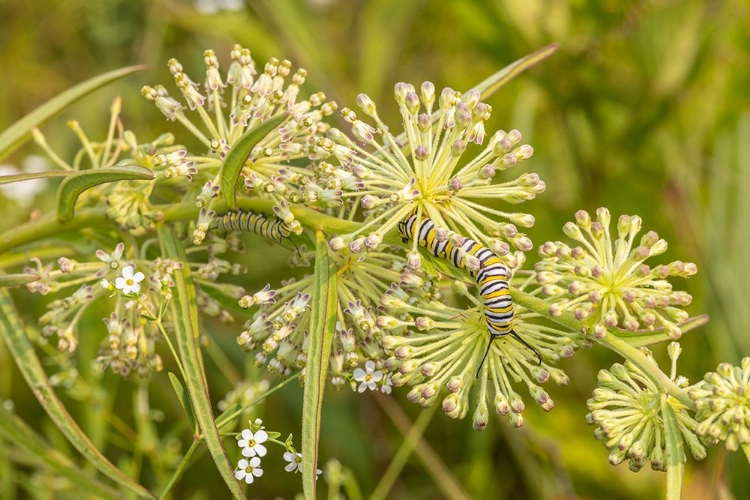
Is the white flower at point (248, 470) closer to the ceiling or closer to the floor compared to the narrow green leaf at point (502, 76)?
closer to the floor

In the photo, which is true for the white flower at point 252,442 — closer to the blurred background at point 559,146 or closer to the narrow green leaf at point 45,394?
the narrow green leaf at point 45,394

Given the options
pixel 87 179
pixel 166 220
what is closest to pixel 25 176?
pixel 87 179

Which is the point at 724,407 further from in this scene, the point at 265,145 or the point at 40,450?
the point at 40,450

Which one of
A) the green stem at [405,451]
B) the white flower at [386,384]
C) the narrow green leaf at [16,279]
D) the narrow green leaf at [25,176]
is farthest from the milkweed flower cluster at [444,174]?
the green stem at [405,451]

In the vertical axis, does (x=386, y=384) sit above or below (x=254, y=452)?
above

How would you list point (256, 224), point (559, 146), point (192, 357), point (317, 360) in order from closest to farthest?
point (317, 360) → point (192, 357) → point (256, 224) → point (559, 146)

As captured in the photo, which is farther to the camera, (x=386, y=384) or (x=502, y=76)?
(x=502, y=76)

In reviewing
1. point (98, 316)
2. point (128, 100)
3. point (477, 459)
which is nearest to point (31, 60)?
point (128, 100)
